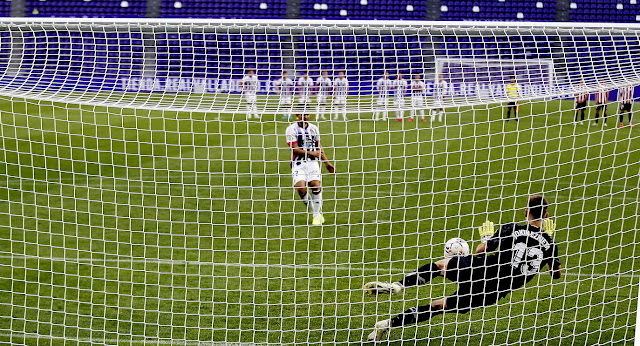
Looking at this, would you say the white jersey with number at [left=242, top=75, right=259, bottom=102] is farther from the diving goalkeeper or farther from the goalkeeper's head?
the goalkeeper's head

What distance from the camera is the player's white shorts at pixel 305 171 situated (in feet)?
26.3

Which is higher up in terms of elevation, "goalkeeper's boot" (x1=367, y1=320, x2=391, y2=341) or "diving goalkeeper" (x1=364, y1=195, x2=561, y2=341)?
"diving goalkeeper" (x1=364, y1=195, x2=561, y2=341)

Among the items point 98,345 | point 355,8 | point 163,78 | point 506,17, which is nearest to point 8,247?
point 98,345

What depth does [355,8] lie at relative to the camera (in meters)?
26.0

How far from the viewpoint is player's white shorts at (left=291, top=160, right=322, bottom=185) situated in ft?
26.3

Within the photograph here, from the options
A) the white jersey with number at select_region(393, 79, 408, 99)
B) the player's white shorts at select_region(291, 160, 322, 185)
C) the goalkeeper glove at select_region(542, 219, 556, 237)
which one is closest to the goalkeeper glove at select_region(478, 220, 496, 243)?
the goalkeeper glove at select_region(542, 219, 556, 237)

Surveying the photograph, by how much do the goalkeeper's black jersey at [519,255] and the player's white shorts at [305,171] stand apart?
3.19 m

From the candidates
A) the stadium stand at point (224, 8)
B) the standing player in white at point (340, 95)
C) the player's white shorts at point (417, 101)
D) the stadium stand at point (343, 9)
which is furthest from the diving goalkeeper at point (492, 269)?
the stadium stand at point (224, 8)

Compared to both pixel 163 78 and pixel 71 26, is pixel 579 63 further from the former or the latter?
pixel 71 26

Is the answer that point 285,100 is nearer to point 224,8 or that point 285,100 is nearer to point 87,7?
point 224,8

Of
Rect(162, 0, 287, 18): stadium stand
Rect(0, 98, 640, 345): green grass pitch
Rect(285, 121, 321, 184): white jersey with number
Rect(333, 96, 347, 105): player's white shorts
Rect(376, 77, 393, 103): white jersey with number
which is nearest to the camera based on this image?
Rect(333, 96, 347, 105): player's white shorts

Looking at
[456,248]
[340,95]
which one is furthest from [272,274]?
[340,95]

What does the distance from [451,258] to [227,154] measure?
8163 mm

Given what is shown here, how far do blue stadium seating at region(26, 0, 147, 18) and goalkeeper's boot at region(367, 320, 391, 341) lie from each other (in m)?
23.1
